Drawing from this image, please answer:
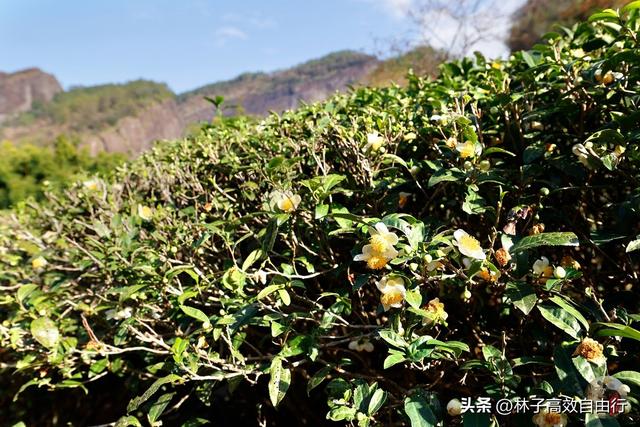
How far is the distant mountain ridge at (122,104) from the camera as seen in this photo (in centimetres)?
1205

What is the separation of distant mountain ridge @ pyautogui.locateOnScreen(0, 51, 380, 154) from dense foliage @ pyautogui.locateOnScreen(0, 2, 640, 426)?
8.00 m

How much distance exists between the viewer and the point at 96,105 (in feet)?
125

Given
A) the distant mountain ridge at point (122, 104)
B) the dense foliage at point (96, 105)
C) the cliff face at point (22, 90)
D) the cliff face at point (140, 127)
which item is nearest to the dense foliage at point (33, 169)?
the distant mountain ridge at point (122, 104)

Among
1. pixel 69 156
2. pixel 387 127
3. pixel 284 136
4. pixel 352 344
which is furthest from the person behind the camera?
pixel 69 156

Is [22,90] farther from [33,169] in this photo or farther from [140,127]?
[33,169]

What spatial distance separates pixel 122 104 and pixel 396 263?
129 feet

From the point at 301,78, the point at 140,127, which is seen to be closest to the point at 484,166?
the point at 301,78

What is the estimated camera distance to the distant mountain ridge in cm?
1205

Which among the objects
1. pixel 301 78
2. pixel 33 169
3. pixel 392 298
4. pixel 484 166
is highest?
pixel 301 78

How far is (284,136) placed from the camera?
5.71 feet

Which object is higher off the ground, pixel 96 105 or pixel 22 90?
pixel 22 90

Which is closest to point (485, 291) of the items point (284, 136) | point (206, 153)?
point (284, 136)

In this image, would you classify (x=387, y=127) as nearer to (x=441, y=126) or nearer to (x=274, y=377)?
(x=441, y=126)

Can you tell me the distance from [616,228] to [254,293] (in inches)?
39.5
